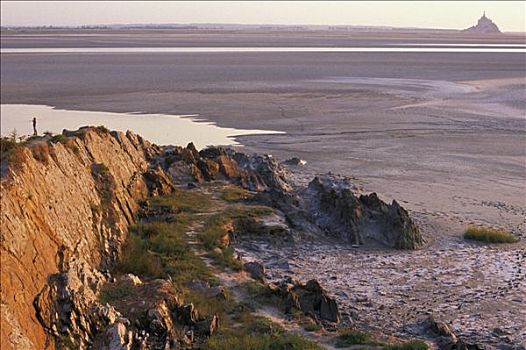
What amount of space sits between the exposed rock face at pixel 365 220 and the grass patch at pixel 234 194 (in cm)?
189

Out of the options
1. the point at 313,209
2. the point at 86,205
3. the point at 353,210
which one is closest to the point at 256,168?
the point at 313,209

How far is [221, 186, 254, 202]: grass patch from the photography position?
2038 centimetres

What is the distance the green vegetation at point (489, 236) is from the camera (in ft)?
61.9

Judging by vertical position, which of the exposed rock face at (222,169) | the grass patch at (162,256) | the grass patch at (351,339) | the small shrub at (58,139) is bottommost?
the grass patch at (351,339)

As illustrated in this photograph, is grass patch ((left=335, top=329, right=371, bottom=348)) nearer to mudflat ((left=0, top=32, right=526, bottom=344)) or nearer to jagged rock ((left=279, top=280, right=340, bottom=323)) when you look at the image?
jagged rock ((left=279, top=280, right=340, bottom=323))

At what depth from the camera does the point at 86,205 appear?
13.6 meters

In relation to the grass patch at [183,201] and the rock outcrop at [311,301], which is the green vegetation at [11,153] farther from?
the grass patch at [183,201]

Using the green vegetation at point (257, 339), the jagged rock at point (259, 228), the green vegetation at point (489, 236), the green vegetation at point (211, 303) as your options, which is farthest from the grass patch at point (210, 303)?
the green vegetation at point (489, 236)

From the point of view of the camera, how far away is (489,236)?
18938 mm

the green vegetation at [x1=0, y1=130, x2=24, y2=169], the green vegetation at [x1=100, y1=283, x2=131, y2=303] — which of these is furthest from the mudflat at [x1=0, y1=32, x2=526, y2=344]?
the green vegetation at [x1=0, y1=130, x2=24, y2=169]

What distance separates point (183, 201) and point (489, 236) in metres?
7.84

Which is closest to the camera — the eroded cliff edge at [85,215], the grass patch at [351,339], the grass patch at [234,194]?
the eroded cliff edge at [85,215]

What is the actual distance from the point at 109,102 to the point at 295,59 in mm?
43636

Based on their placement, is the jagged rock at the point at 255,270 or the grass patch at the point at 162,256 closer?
the grass patch at the point at 162,256
